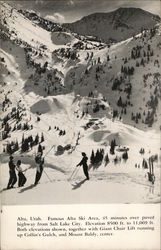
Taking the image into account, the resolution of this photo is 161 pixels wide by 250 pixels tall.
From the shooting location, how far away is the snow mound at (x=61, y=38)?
5.11 ft

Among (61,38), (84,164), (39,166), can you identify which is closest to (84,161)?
(84,164)

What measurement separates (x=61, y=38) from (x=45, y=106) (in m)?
0.25

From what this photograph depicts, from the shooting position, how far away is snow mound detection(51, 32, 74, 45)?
156 cm

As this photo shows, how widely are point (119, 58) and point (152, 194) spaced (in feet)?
1.55

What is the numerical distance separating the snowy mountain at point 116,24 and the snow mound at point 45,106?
264 mm

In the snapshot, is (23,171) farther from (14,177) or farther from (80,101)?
(80,101)

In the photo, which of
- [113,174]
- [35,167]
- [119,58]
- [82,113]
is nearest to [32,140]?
[35,167]

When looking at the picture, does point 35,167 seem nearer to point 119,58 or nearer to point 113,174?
point 113,174

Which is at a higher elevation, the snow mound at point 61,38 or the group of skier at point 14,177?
the snow mound at point 61,38

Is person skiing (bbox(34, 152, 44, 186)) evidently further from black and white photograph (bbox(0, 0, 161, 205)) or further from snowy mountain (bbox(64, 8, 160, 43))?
snowy mountain (bbox(64, 8, 160, 43))

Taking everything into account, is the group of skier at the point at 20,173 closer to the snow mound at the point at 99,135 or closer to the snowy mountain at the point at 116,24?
the snow mound at the point at 99,135

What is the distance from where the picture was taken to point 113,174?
1.46 meters

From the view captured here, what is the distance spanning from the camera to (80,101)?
1520 millimetres

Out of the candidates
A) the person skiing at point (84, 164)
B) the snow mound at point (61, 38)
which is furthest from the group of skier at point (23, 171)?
the snow mound at point (61, 38)
